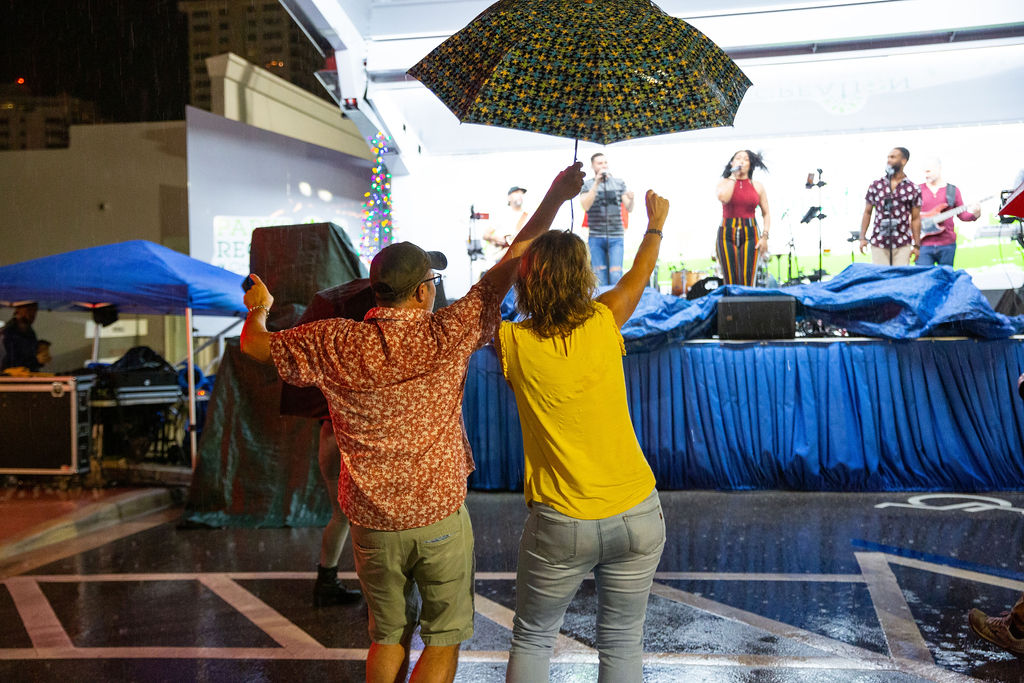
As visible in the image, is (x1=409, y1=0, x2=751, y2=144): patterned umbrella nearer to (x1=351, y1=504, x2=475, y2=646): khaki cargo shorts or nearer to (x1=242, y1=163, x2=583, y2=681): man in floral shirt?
(x1=242, y1=163, x2=583, y2=681): man in floral shirt

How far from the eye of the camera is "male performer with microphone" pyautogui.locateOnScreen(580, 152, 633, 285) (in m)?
9.34

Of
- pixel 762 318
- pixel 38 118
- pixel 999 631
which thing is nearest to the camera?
pixel 999 631

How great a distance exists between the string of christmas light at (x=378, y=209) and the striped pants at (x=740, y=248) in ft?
21.4

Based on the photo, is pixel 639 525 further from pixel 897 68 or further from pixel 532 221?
pixel 897 68

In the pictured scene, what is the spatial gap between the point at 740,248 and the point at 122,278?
6.74 metres

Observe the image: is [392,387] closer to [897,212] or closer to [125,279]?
[125,279]

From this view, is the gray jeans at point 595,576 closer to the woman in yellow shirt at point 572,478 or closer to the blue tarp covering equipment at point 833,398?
the woman in yellow shirt at point 572,478

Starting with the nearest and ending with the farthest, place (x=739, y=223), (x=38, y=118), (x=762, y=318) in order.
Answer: (x=762, y=318) → (x=739, y=223) → (x=38, y=118)

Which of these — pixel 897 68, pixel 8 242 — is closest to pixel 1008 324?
pixel 897 68

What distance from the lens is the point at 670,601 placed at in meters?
3.98

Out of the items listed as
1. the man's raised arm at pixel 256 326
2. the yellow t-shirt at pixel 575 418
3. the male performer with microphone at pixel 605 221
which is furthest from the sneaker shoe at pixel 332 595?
the male performer with microphone at pixel 605 221

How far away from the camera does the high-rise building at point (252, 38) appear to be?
17.1 m

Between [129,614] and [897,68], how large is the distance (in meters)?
12.8

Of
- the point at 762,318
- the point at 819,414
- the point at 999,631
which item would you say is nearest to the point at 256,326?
the point at 999,631
